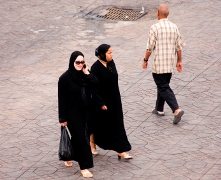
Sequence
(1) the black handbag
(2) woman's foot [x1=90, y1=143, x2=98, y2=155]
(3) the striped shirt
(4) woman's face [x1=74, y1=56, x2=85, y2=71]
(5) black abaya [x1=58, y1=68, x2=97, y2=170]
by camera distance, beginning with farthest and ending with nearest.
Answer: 1. (3) the striped shirt
2. (2) woman's foot [x1=90, y1=143, x2=98, y2=155]
3. (1) the black handbag
4. (5) black abaya [x1=58, y1=68, x2=97, y2=170]
5. (4) woman's face [x1=74, y1=56, x2=85, y2=71]

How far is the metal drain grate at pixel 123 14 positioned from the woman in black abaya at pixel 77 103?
6.13m

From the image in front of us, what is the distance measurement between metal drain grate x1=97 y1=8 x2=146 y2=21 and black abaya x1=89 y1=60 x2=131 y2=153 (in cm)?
576

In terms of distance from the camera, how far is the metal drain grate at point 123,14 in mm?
16422

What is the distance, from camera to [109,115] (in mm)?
10805

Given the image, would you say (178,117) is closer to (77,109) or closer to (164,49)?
(164,49)

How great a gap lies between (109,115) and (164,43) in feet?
5.40

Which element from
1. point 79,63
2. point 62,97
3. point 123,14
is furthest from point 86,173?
point 123,14

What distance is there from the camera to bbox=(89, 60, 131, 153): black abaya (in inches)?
420

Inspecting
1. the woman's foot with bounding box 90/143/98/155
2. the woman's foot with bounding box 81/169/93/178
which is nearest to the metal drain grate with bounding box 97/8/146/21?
the woman's foot with bounding box 90/143/98/155

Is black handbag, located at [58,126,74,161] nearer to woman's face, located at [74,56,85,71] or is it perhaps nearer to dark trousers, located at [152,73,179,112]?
woman's face, located at [74,56,85,71]

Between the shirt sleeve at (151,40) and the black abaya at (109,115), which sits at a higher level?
the shirt sleeve at (151,40)

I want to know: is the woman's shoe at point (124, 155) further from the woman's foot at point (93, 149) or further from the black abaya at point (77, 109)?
the black abaya at point (77, 109)

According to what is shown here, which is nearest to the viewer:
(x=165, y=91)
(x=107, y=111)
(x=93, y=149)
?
(x=107, y=111)

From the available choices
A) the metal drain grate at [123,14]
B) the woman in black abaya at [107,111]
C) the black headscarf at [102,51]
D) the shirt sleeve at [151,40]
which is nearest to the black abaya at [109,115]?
the woman in black abaya at [107,111]
